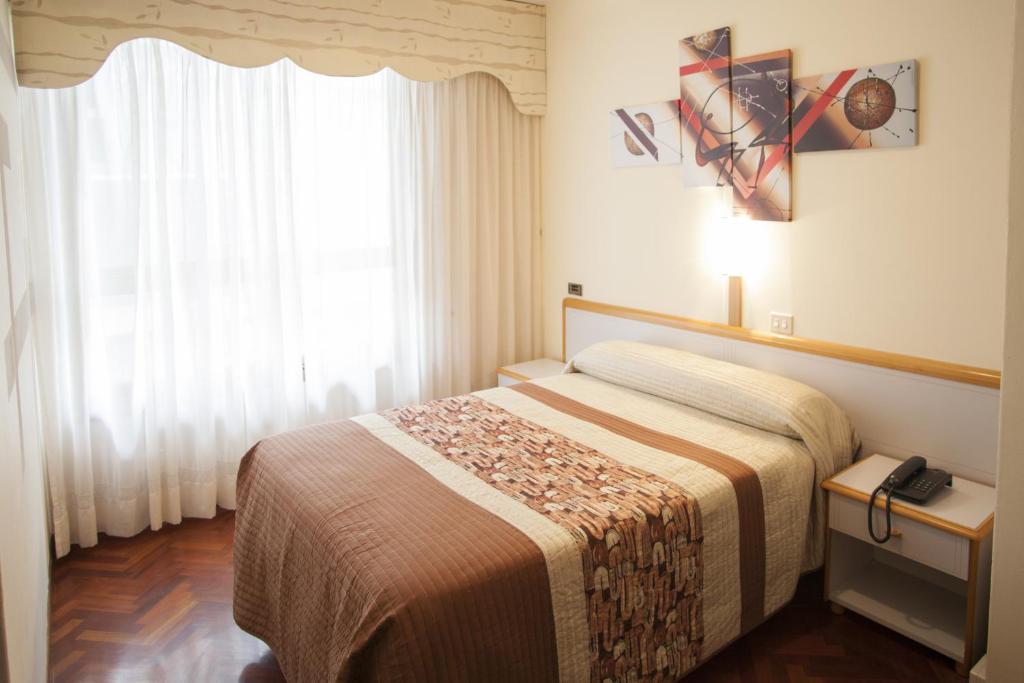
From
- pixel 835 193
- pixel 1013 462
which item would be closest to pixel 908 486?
pixel 1013 462

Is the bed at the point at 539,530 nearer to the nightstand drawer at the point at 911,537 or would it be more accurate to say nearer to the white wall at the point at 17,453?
the nightstand drawer at the point at 911,537

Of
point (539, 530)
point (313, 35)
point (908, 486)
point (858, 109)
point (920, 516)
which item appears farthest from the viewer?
point (313, 35)

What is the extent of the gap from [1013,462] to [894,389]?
97 cm

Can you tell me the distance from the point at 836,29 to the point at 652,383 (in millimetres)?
1558

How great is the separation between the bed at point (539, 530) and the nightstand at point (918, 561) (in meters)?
0.11

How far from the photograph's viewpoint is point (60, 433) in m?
3.21

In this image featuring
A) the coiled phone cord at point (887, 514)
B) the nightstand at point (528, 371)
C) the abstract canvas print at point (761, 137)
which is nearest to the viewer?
the coiled phone cord at point (887, 514)

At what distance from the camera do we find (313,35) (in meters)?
3.49

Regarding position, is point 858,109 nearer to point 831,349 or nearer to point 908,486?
point 831,349

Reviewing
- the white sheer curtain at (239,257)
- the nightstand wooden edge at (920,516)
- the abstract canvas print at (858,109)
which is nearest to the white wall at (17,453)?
the white sheer curtain at (239,257)

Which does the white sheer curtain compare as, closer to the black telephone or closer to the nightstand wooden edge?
the nightstand wooden edge

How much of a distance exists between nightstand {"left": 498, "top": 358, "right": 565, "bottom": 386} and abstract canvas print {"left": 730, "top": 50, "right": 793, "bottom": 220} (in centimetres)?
140

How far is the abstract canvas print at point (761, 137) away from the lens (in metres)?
3.07

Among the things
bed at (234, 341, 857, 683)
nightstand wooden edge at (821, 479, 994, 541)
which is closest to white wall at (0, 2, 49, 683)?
bed at (234, 341, 857, 683)
